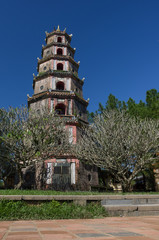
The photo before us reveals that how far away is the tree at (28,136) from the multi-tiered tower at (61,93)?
9.20ft

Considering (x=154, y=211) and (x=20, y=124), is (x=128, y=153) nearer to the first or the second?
(x=154, y=211)

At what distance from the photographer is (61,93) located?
22109 millimetres

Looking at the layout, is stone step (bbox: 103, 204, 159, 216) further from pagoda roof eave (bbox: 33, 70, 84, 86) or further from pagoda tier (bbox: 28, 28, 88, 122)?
pagoda roof eave (bbox: 33, 70, 84, 86)

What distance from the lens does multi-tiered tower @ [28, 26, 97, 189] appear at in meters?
18.7

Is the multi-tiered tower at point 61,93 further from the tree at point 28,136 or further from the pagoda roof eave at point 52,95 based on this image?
the tree at point 28,136

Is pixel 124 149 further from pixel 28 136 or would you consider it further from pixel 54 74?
pixel 54 74

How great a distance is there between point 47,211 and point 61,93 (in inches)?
688

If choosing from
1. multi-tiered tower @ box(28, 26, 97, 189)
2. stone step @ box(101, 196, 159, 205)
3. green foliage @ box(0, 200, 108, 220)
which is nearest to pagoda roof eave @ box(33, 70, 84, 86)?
multi-tiered tower @ box(28, 26, 97, 189)

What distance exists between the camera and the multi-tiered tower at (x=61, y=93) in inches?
737

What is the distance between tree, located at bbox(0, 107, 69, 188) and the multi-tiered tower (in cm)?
281

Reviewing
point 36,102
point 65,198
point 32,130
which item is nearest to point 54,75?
point 36,102

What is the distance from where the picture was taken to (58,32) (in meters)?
28.3

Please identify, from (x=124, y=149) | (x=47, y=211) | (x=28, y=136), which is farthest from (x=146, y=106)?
(x=47, y=211)

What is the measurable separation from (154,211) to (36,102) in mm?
18732
